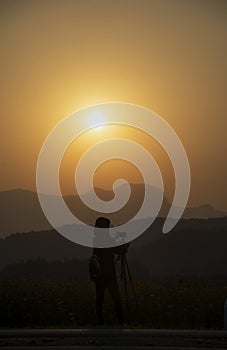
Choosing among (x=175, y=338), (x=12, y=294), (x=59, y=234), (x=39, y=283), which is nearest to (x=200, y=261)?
(x=59, y=234)

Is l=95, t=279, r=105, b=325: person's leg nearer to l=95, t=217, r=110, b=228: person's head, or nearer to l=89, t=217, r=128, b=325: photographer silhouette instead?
l=89, t=217, r=128, b=325: photographer silhouette

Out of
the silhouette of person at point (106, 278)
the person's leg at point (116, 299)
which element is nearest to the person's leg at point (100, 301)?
the silhouette of person at point (106, 278)

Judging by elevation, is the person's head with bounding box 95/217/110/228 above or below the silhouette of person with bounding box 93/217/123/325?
above

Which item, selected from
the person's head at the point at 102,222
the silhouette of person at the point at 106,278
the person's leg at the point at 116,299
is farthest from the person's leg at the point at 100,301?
the person's head at the point at 102,222

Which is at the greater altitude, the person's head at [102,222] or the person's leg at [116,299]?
the person's head at [102,222]

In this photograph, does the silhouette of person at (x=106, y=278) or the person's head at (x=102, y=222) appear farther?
the silhouette of person at (x=106, y=278)

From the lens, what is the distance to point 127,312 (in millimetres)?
20297

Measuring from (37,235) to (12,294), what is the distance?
20.9 meters

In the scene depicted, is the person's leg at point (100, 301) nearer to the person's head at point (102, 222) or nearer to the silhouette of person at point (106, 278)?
the silhouette of person at point (106, 278)

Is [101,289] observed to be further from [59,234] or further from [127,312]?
[59,234]

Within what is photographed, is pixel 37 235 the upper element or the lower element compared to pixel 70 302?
upper

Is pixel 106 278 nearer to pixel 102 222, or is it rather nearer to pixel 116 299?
pixel 116 299

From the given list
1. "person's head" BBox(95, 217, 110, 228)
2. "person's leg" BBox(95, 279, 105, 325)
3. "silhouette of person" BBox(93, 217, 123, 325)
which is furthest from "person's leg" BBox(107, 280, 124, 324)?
"person's head" BBox(95, 217, 110, 228)

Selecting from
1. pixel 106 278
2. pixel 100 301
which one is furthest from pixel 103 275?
pixel 100 301
